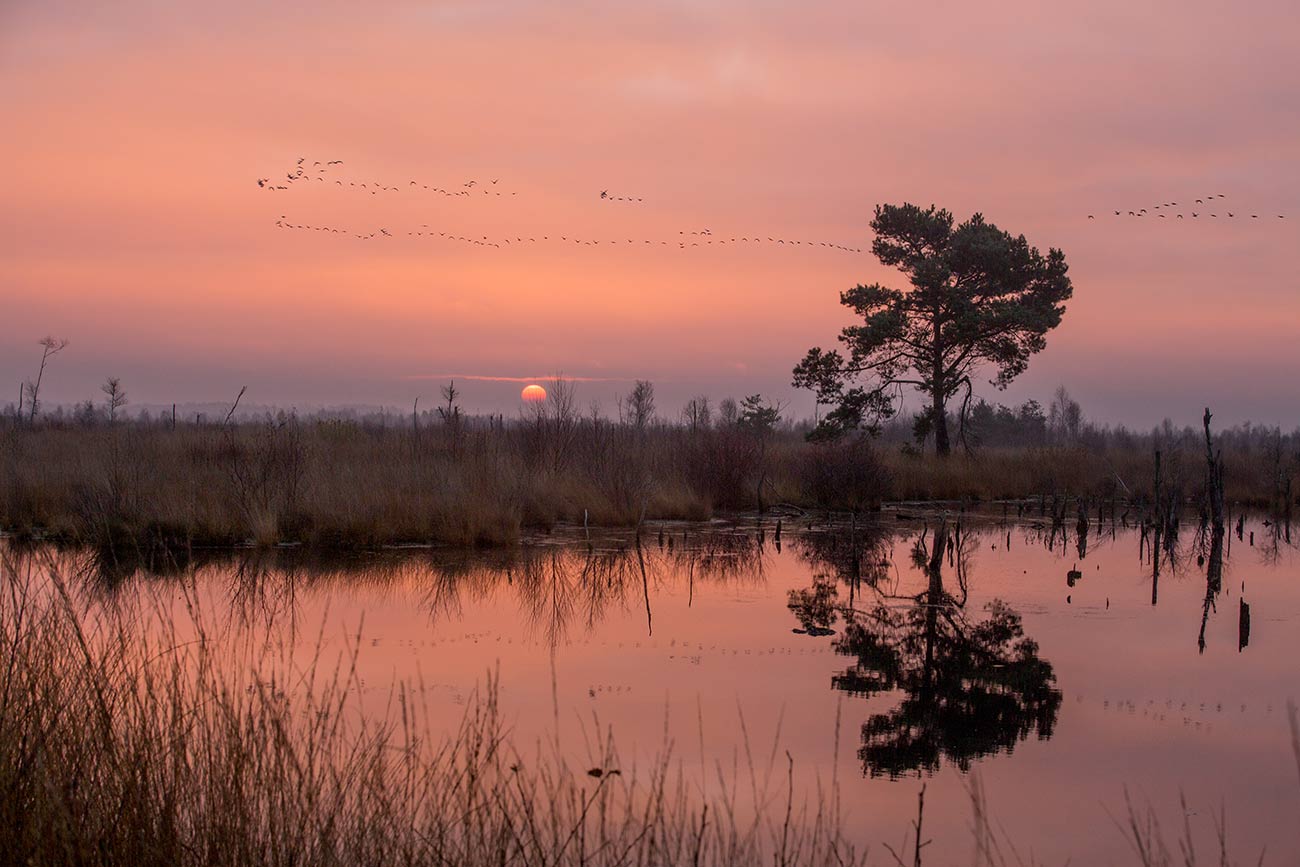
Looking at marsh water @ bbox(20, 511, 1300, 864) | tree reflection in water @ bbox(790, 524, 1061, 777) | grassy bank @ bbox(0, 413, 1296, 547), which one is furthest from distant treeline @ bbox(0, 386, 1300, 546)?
tree reflection in water @ bbox(790, 524, 1061, 777)

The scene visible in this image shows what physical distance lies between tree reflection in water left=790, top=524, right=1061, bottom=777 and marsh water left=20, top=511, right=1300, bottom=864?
0.09ft

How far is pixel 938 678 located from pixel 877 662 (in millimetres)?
557

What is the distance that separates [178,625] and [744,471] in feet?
48.3

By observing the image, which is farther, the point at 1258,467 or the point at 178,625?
the point at 1258,467

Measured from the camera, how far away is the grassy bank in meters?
15.0

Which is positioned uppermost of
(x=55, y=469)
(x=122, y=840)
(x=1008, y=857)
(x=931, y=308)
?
(x=931, y=308)

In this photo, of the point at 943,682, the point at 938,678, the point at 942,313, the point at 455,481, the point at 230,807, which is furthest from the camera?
the point at 942,313

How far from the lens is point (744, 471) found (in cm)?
2247

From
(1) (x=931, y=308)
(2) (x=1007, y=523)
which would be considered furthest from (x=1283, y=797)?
(1) (x=931, y=308)

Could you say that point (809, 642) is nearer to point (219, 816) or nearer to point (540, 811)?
point (540, 811)

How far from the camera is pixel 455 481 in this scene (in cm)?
1719

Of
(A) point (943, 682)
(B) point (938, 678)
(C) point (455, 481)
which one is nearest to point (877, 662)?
(B) point (938, 678)

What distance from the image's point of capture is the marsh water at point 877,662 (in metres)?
5.52

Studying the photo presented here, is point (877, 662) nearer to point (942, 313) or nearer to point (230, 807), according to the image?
point (230, 807)
